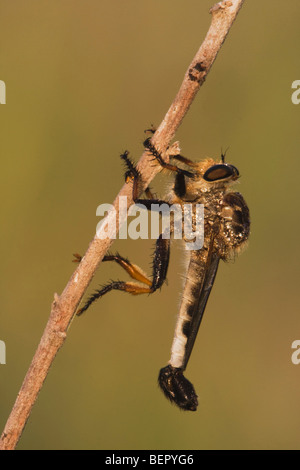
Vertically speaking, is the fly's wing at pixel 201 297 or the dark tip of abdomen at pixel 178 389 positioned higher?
the fly's wing at pixel 201 297

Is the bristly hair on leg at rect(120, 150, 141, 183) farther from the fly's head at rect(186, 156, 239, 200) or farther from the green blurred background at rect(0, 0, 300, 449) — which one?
the green blurred background at rect(0, 0, 300, 449)

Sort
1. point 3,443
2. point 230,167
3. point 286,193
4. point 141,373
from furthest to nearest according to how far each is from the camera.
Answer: point 286,193
point 141,373
point 230,167
point 3,443

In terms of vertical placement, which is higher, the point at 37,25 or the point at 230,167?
the point at 37,25

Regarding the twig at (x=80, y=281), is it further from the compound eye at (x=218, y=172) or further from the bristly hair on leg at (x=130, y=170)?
the compound eye at (x=218, y=172)

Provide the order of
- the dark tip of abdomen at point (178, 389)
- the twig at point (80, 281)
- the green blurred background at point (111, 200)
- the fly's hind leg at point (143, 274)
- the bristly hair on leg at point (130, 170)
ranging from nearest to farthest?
the twig at point (80, 281) → the bristly hair on leg at point (130, 170) → the fly's hind leg at point (143, 274) → the dark tip of abdomen at point (178, 389) → the green blurred background at point (111, 200)

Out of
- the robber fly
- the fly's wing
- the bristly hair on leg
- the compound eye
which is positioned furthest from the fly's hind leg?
the bristly hair on leg

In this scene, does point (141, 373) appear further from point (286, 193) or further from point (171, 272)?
point (286, 193)

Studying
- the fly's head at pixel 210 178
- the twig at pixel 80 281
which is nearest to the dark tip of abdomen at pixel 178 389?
the fly's head at pixel 210 178

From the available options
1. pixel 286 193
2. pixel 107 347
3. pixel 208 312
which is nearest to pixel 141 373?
pixel 107 347

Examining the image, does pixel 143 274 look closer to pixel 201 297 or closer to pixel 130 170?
pixel 201 297
